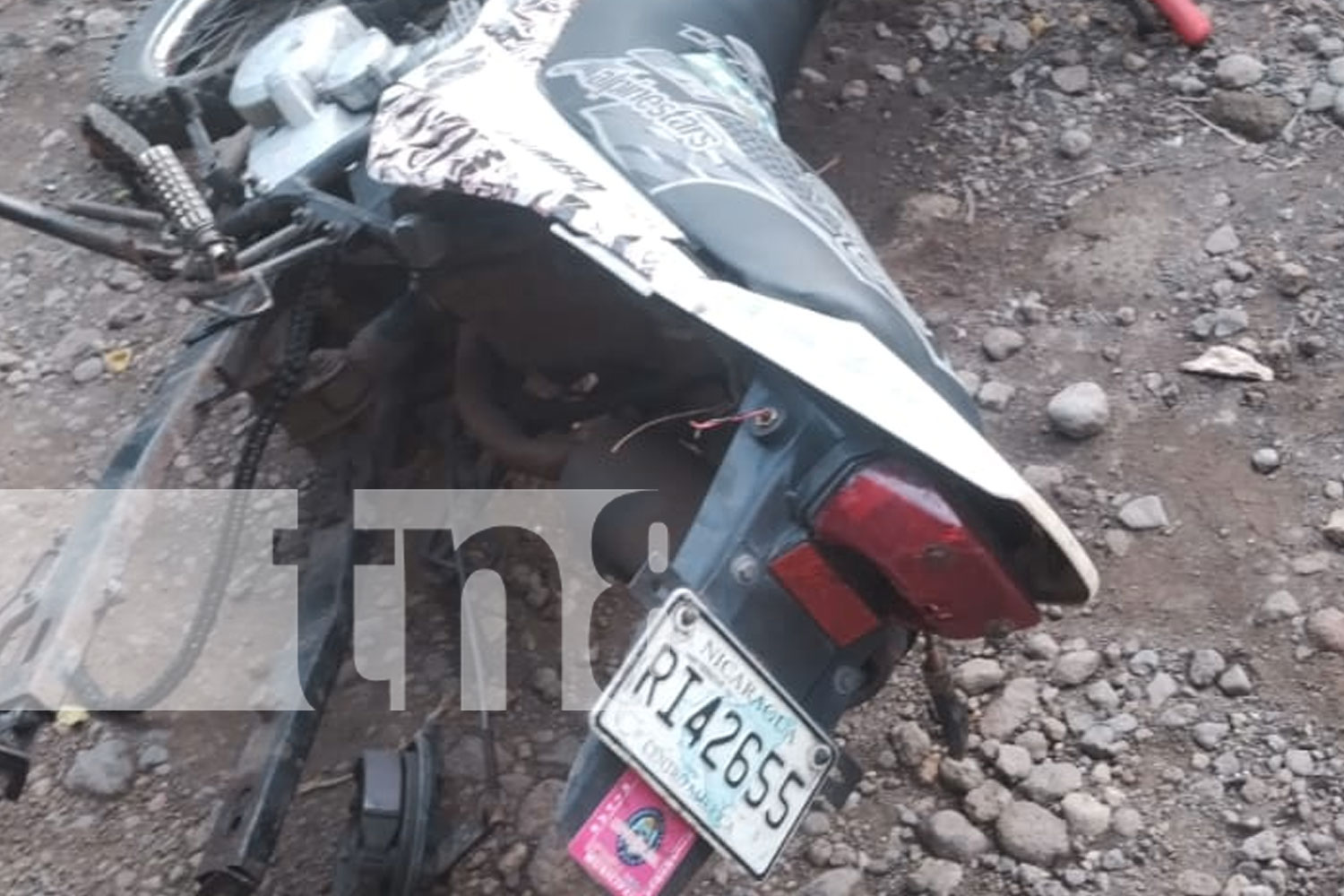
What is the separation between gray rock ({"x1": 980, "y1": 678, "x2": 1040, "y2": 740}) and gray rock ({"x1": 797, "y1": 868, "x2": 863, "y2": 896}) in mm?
308

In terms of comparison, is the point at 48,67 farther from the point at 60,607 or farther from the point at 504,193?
the point at 504,193

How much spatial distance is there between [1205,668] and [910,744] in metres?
0.46

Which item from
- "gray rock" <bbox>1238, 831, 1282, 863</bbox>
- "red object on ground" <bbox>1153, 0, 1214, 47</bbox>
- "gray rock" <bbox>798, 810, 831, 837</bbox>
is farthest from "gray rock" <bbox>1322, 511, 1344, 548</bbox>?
"red object on ground" <bbox>1153, 0, 1214, 47</bbox>

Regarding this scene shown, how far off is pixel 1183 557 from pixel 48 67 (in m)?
2.92

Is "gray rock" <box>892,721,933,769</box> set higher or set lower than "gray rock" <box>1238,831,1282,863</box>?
higher

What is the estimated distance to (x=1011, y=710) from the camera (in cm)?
299

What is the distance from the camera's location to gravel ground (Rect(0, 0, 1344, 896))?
2863mm

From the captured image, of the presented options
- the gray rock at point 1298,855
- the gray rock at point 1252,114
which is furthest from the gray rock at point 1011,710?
the gray rock at point 1252,114

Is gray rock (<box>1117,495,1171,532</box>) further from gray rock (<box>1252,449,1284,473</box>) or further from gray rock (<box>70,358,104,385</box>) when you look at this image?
gray rock (<box>70,358,104,385</box>)

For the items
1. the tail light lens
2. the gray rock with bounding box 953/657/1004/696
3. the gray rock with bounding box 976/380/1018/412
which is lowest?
the gray rock with bounding box 953/657/1004/696

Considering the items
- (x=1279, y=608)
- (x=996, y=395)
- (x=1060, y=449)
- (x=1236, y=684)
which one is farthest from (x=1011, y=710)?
(x=996, y=395)

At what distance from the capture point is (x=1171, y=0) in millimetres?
4070

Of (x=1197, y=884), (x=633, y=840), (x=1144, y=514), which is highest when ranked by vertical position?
(x=633, y=840)

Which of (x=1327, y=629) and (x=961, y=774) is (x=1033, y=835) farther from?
(x=1327, y=629)
